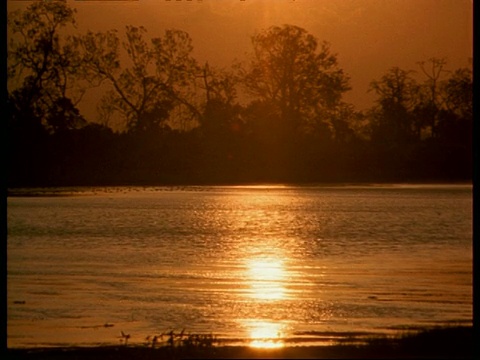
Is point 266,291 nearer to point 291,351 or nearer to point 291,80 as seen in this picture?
point 291,351

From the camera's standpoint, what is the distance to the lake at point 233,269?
48.9ft

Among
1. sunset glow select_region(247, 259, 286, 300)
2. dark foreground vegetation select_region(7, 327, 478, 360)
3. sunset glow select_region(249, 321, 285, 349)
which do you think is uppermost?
dark foreground vegetation select_region(7, 327, 478, 360)

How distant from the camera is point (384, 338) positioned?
1264cm

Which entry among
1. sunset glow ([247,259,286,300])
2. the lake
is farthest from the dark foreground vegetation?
sunset glow ([247,259,286,300])

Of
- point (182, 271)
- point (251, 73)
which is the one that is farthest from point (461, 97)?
point (182, 271)

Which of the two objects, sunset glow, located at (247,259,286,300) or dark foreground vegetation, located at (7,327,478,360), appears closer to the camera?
dark foreground vegetation, located at (7,327,478,360)

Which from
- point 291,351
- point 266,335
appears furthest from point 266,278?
point 291,351

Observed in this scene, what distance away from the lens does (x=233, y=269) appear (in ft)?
86.1

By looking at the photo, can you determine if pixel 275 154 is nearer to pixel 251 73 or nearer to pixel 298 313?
pixel 251 73

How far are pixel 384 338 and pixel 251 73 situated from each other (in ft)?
120

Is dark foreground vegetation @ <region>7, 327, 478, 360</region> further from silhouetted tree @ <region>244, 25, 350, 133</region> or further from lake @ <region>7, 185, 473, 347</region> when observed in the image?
silhouetted tree @ <region>244, 25, 350, 133</region>

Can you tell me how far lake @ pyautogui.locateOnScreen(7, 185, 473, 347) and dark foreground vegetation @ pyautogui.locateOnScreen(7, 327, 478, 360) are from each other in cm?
82

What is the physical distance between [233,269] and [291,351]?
14726 mm

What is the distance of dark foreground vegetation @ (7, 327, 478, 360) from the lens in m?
10.9
